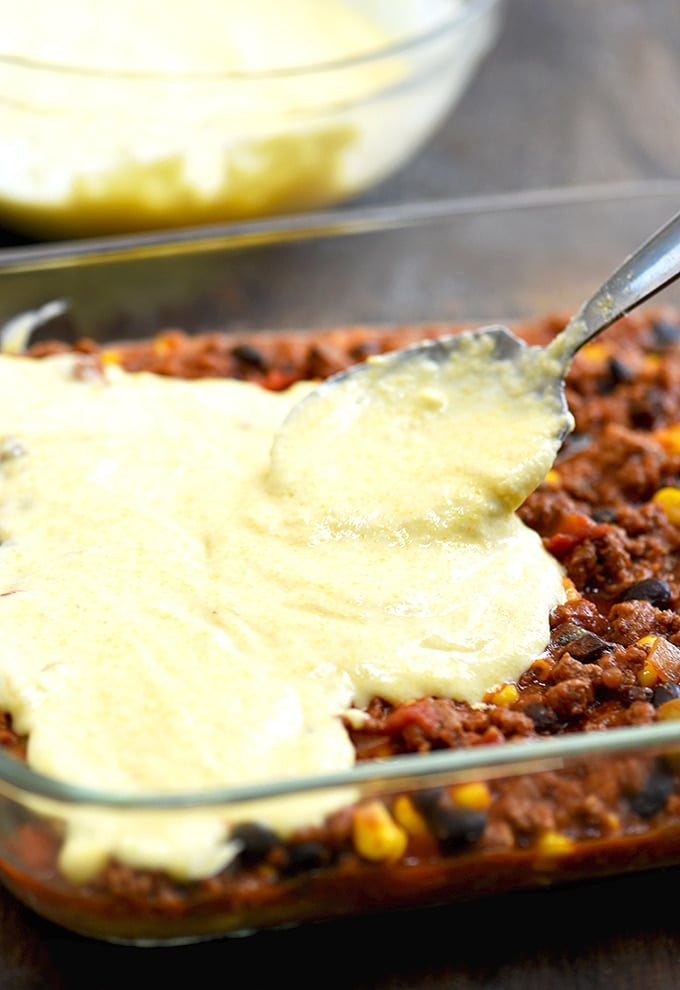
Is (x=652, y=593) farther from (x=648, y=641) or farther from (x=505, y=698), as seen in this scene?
(x=505, y=698)

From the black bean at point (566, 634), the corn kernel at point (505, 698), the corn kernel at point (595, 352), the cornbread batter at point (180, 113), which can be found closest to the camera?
the corn kernel at point (505, 698)

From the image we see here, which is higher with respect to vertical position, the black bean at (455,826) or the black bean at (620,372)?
the black bean at (620,372)

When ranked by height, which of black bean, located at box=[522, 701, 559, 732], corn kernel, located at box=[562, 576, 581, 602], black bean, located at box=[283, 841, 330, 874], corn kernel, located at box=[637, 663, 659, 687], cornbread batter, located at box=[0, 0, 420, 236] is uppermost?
cornbread batter, located at box=[0, 0, 420, 236]

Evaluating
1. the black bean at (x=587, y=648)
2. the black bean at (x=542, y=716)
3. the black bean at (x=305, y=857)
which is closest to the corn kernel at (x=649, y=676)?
the black bean at (x=587, y=648)

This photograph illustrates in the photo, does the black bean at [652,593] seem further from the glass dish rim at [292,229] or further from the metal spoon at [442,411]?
the glass dish rim at [292,229]

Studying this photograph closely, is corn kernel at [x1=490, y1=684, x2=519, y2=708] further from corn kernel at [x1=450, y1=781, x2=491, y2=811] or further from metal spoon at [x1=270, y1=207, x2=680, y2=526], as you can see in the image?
metal spoon at [x1=270, y1=207, x2=680, y2=526]

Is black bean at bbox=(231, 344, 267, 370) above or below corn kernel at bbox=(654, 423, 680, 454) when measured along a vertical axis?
below

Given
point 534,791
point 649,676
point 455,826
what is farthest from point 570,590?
point 455,826

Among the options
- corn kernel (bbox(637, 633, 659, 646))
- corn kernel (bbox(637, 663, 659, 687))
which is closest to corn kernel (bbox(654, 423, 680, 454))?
corn kernel (bbox(637, 633, 659, 646))
